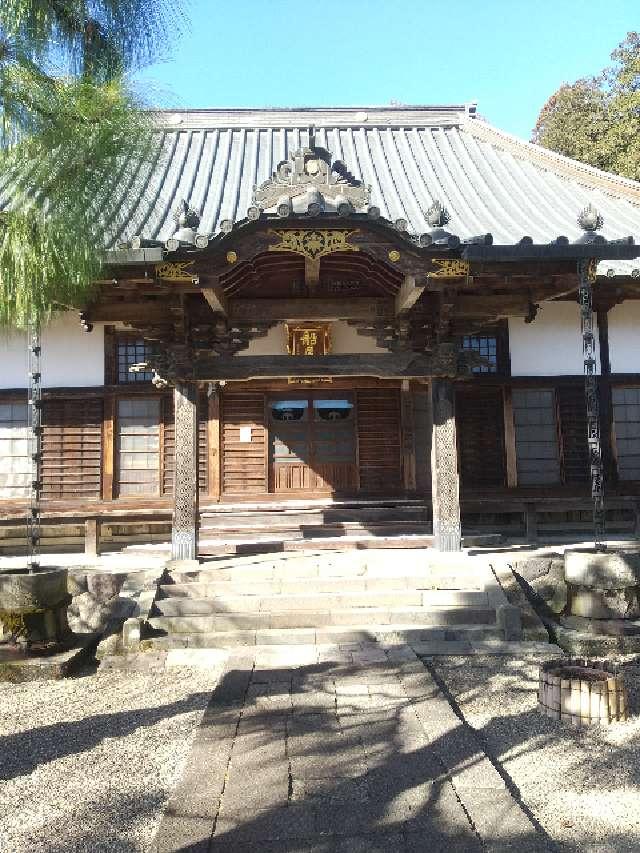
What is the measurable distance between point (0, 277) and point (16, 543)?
7487 mm

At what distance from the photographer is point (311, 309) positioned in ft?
27.4

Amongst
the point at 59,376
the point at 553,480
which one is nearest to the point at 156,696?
the point at 59,376

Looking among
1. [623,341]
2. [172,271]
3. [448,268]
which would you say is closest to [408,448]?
[623,341]

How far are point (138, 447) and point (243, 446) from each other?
176 cm

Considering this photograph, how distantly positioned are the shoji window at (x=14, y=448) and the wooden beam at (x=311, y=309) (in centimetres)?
472

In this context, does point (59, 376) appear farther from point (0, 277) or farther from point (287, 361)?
point (0, 277)

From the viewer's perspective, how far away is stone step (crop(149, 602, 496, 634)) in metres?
6.97

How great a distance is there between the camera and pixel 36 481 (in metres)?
7.01

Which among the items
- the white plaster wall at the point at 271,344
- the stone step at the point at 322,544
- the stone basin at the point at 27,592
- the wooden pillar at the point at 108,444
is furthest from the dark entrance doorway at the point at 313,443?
the stone basin at the point at 27,592

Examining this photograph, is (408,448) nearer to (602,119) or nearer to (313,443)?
(313,443)

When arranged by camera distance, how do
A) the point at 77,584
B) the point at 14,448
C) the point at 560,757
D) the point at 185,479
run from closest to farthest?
the point at 560,757 → the point at 77,584 → the point at 185,479 → the point at 14,448

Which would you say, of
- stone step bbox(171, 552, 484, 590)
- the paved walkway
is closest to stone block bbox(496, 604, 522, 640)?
stone step bbox(171, 552, 484, 590)

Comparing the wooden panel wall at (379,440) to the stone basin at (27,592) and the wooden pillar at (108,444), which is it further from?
the stone basin at (27,592)

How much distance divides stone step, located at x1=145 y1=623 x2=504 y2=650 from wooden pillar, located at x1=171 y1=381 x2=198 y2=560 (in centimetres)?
161
